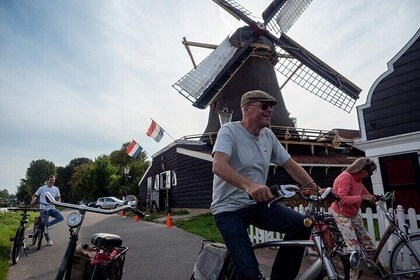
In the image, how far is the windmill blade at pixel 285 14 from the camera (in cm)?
1973

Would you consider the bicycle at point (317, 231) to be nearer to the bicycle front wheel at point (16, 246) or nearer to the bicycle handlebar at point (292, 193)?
the bicycle handlebar at point (292, 193)

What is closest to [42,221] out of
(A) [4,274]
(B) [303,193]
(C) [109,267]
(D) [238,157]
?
(A) [4,274]

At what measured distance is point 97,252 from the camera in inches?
105

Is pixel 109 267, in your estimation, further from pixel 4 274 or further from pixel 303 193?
pixel 4 274

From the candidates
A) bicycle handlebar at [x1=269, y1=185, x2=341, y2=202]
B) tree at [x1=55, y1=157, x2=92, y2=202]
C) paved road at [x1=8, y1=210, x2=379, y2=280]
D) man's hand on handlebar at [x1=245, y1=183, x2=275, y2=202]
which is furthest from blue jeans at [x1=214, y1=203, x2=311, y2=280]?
tree at [x1=55, y1=157, x2=92, y2=202]

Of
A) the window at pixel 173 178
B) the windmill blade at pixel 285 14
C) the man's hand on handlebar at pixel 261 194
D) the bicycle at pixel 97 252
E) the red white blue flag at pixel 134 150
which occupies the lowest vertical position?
the bicycle at pixel 97 252

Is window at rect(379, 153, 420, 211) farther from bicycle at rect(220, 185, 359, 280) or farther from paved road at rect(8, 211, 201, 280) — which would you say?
bicycle at rect(220, 185, 359, 280)

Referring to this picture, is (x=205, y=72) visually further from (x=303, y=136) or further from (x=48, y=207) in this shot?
(x=48, y=207)


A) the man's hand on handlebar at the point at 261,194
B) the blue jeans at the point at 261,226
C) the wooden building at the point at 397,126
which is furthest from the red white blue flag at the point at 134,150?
the man's hand on handlebar at the point at 261,194

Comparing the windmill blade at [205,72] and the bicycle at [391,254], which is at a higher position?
A: the windmill blade at [205,72]

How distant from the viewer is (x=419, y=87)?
26.5ft

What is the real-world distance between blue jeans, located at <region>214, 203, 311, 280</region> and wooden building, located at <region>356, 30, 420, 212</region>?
24.1 ft

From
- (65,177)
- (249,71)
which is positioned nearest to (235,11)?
(249,71)

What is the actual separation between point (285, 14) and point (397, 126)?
50.0 ft
